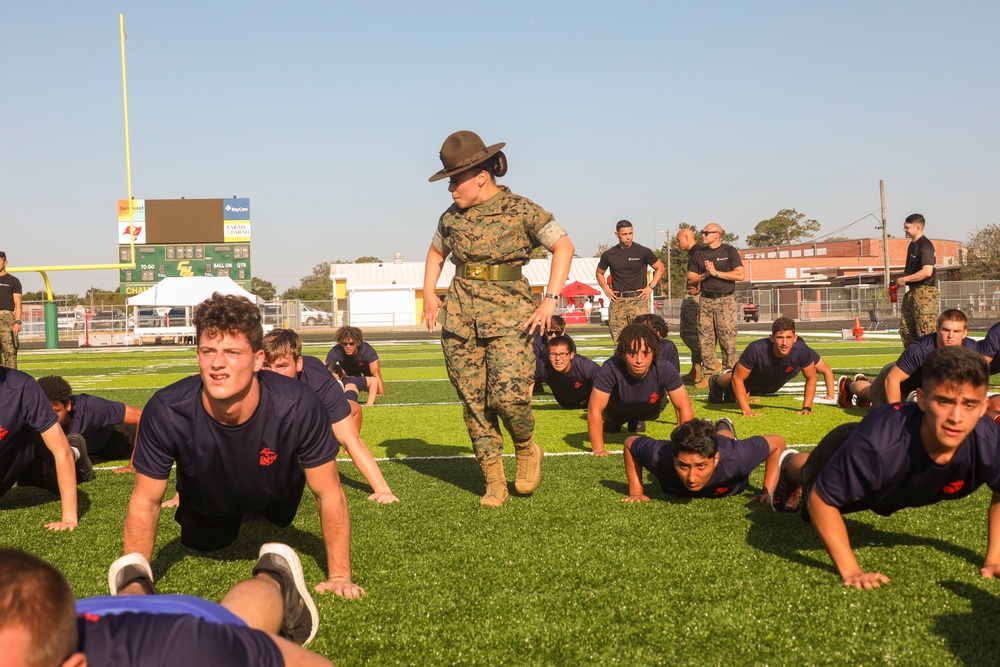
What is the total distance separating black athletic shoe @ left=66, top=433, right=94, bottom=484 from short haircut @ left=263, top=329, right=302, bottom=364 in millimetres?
1565

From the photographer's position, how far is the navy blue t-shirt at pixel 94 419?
6820mm

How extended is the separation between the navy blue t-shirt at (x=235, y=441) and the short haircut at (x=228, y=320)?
10.1 inches

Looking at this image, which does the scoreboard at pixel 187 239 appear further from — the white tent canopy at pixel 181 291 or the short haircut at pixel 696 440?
the short haircut at pixel 696 440

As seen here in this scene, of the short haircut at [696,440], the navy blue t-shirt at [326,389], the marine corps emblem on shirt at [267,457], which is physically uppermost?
the navy blue t-shirt at [326,389]

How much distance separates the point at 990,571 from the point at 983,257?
7043 centimetres

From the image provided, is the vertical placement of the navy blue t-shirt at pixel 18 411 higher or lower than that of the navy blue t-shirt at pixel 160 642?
higher

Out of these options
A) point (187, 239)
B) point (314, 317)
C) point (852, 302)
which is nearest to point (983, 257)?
point (852, 302)

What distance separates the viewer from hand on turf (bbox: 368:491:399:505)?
5730mm

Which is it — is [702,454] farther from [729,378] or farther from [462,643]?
[729,378]

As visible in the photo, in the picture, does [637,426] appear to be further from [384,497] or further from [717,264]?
[717,264]

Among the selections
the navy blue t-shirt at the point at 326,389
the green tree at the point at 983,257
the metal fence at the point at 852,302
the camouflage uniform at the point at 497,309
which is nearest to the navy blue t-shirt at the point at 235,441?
the navy blue t-shirt at the point at 326,389

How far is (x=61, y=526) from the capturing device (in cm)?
504

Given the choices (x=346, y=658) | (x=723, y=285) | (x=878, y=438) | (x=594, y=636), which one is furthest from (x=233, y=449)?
(x=723, y=285)

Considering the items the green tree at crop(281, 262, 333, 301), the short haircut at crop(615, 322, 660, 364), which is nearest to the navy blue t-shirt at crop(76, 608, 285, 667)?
the short haircut at crop(615, 322, 660, 364)
